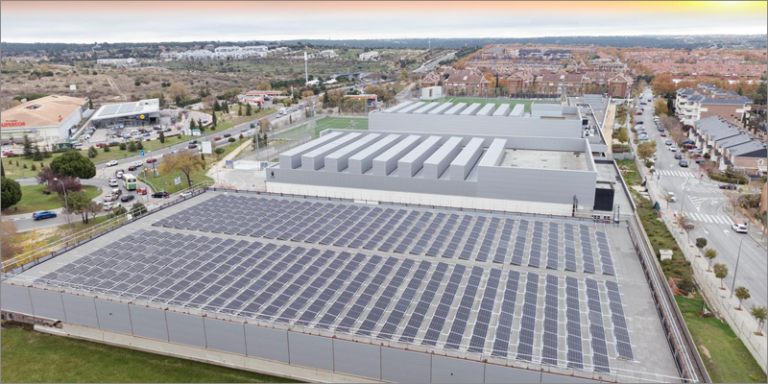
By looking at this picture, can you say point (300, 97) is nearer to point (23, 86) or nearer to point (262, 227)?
point (23, 86)

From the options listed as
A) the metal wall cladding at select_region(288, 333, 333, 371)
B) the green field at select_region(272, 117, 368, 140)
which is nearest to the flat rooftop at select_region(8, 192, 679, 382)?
the metal wall cladding at select_region(288, 333, 333, 371)

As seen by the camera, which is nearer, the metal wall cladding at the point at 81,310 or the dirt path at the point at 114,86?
the metal wall cladding at the point at 81,310

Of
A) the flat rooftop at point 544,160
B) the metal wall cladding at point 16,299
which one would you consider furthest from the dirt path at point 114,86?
the metal wall cladding at point 16,299

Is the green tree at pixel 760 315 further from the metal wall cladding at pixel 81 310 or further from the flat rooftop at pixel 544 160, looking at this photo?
the metal wall cladding at pixel 81 310

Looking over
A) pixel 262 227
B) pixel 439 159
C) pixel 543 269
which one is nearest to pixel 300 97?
pixel 439 159

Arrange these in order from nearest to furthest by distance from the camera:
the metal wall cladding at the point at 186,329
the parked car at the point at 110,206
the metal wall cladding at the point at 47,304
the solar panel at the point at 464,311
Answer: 1. the solar panel at the point at 464,311
2. the metal wall cladding at the point at 186,329
3. the metal wall cladding at the point at 47,304
4. the parked car at the point at 110,206

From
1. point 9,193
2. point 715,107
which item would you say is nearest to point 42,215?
point 9,193

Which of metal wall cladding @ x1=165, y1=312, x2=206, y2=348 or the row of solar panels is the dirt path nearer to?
the row of solar panels

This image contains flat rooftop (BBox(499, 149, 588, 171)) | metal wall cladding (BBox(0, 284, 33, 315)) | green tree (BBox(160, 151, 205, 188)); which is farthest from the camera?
green tree (BBox(160, 151, 205, 188))
